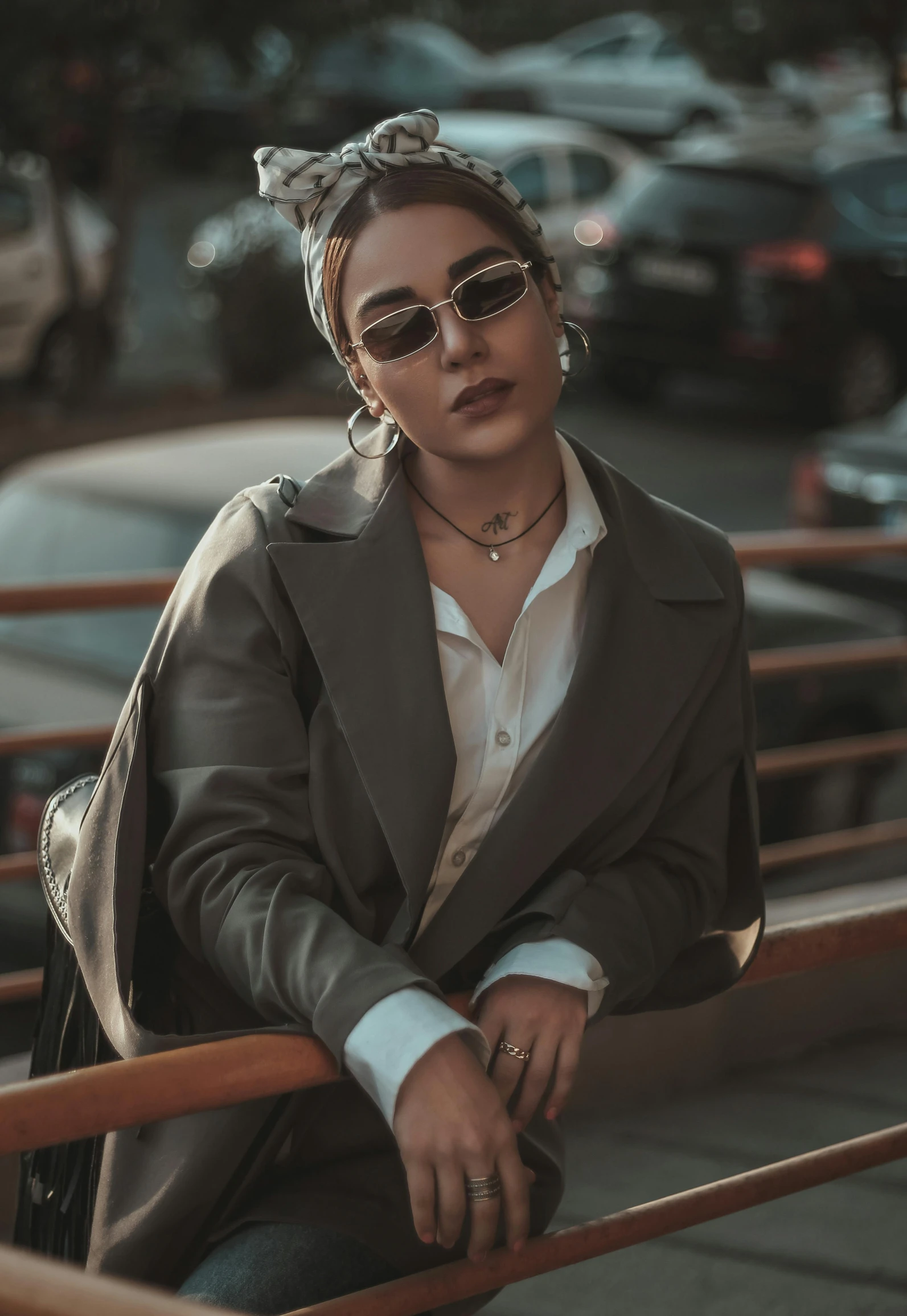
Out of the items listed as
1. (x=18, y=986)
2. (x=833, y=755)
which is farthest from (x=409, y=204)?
(x=833, y=755)

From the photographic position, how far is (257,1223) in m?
1.74

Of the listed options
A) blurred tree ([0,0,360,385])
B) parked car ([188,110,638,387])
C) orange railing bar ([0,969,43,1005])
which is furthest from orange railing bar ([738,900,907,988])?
blurred tree ([0,0,360,385])

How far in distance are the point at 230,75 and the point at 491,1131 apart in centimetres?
1145

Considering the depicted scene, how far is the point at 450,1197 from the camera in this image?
5.05 ft

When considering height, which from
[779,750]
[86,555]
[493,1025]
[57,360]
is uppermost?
[493,1025]

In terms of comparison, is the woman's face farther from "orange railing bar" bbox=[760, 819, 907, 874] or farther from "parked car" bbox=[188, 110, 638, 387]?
"parked car" bbox=[188, 110, 638, 387]

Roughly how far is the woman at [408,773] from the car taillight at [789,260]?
9996 millimetres

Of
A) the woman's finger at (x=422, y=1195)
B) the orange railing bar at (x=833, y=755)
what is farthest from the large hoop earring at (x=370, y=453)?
the orange railing bar at (x=833, y=755)

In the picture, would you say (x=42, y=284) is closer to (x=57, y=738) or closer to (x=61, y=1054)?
(x=57, y=738)

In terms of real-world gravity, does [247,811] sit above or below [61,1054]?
above

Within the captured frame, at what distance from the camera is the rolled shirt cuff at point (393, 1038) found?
1538 millimetres

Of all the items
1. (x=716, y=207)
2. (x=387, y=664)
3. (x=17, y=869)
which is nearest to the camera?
(x=387, y=664)

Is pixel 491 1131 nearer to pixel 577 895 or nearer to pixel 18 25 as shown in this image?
pixel 577 895

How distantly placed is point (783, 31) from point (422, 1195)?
54.6ft
